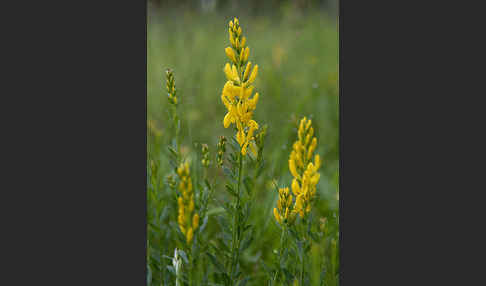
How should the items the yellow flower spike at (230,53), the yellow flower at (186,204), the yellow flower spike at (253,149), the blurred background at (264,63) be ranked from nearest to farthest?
the yellow flower at (186,204), the yellow flower spike at (230,53), the yellow flower spike at (253,149), the blurred background at (264,63)

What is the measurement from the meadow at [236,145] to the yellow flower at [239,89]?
0.28ft

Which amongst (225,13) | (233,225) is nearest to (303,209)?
(233,225)

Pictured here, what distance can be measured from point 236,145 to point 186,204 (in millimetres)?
338

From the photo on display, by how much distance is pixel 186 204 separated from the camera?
1344mm

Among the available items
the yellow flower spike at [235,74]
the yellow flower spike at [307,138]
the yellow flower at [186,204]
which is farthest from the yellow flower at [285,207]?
the yellow flower spike at [235,74]

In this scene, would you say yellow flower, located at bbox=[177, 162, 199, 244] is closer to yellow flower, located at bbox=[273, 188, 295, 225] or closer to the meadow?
the meadow

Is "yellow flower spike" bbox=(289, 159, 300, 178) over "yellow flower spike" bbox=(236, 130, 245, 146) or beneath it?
beneath

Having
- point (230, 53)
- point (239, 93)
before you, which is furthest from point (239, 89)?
point (230, 53)

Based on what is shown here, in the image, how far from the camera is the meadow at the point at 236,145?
5.41ft

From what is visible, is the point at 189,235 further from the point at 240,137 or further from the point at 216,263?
the point at 240,137

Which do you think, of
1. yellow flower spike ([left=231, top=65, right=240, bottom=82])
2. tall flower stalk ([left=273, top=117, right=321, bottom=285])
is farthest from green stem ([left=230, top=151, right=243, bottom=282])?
yellow flower spike ([left=231, top=65, right=240, bottom=82])

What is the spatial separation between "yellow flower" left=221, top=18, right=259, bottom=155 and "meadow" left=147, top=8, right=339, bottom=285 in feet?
0.28

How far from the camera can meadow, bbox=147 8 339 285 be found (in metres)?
1.65

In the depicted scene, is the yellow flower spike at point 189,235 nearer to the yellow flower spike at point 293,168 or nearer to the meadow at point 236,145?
the meadow at point 236,145
